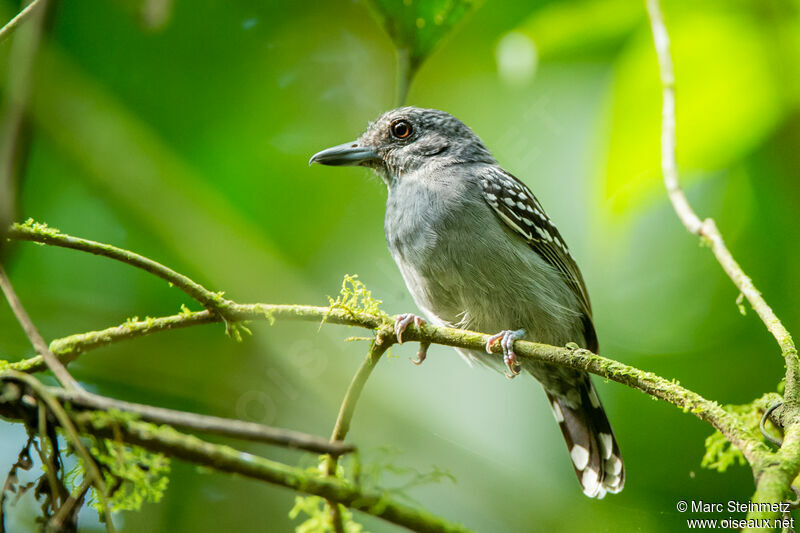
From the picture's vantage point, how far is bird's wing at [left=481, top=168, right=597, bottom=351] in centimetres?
457

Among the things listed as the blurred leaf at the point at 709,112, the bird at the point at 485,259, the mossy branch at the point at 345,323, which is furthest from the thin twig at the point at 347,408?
the blurred leaf at the point at 709,112

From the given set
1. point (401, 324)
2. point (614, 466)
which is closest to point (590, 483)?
point (614, 466)

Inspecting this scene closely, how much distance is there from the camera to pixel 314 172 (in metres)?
5.87

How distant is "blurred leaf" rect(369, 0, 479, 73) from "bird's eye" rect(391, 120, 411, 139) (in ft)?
5.97

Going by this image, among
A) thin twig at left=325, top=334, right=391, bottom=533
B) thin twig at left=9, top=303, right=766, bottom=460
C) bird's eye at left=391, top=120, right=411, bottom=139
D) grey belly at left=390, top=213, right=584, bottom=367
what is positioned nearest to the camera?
thin twig at left=325, top=334, right=391, bottom=533

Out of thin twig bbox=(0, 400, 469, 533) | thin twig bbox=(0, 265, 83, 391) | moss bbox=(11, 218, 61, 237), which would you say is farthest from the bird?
thin twig bbox=(0, 265, 83, 391)

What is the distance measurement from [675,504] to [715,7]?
123 inches

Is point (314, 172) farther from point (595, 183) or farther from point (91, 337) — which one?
point (91, 337)

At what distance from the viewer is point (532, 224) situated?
4672mm

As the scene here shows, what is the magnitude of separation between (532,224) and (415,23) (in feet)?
5.84

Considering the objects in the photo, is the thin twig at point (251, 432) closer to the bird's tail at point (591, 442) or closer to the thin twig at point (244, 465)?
the thin twig at point (244, 465)

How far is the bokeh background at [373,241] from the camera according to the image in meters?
4.43

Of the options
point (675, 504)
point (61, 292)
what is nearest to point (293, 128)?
point (61, 292)

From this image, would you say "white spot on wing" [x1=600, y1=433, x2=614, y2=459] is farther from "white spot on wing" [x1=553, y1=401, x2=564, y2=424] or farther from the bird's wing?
the bird's wing
